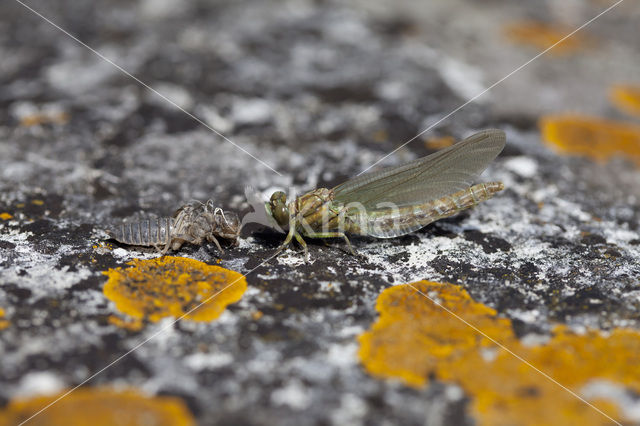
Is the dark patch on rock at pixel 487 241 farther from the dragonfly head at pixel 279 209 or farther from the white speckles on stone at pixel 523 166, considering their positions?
the dragonfly head at pixel 279 209

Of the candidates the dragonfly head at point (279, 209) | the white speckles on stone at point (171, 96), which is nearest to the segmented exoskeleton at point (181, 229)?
the dragonfly head at point (279, 209)

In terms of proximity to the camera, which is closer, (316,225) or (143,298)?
(143,298)

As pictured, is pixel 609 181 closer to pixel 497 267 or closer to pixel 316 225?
pixel 497 267

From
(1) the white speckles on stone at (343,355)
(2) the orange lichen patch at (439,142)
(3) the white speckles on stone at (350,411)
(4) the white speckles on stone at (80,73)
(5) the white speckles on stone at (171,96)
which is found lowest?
(3) the white speckles on stone at (350,411)

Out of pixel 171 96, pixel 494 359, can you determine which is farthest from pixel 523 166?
pixel 171 96

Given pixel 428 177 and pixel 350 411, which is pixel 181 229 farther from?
pixel 428 177

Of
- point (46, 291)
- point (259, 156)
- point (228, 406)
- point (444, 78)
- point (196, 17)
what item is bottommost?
point (228, 406)

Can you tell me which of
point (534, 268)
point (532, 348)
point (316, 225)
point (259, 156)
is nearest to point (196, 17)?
point (259, 156)
